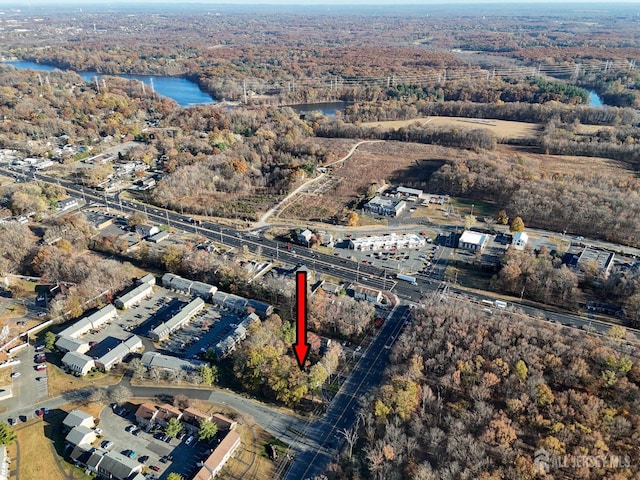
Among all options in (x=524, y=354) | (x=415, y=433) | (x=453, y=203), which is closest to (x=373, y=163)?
(x=453, y=203)

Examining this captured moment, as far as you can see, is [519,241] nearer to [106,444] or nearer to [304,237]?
[304,237]

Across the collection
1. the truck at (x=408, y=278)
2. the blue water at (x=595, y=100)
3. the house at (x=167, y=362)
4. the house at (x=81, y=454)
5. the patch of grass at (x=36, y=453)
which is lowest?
the patch of grass at (x=36, y=453)

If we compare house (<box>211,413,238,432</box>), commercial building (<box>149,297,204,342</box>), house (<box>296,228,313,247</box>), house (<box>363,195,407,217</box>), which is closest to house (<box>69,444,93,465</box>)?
house (<box>211,413,238,432</box>)

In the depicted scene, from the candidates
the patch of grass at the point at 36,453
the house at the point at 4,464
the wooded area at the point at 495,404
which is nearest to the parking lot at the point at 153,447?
the patch of grass at the point at 36,453

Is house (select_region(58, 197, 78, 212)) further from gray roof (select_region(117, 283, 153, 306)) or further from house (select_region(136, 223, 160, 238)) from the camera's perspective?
gray roof (select_region(117, 283, 153, 306))

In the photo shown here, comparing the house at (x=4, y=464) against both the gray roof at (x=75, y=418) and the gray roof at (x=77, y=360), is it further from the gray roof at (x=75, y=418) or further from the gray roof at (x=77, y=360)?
the gray roof at (x=77, y=360)

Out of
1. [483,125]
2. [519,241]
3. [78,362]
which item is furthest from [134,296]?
[483,125]
